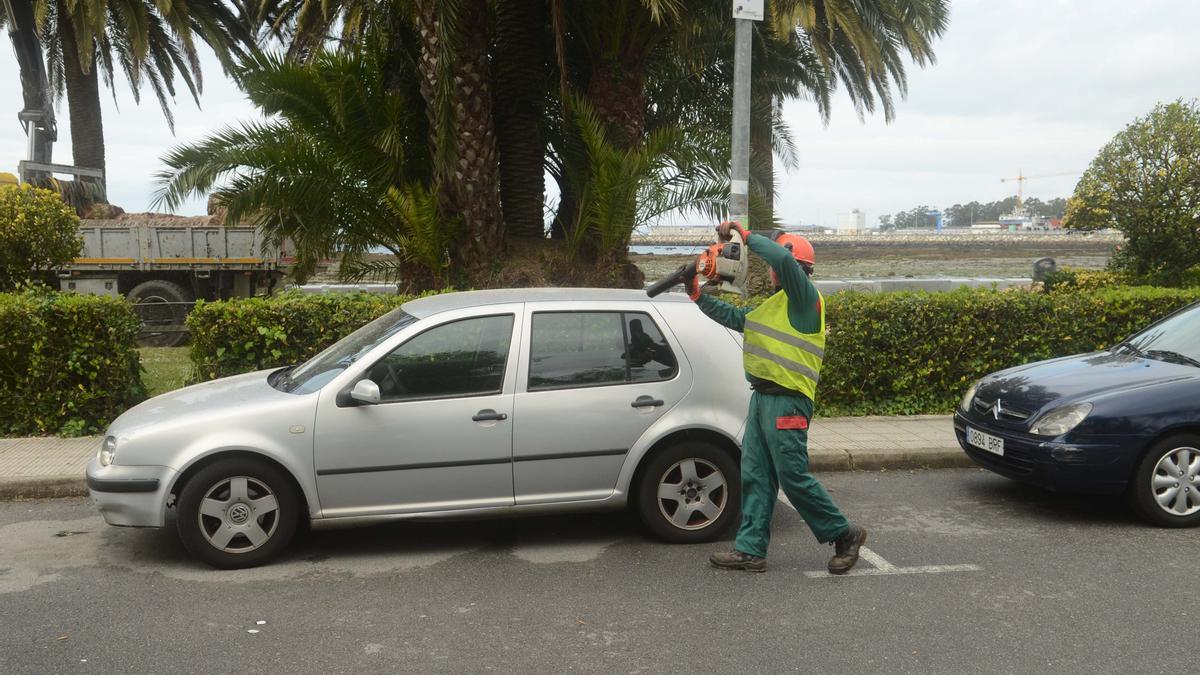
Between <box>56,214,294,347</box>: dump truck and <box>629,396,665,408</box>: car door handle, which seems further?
<box>56,214,294,347</box>: dump truck

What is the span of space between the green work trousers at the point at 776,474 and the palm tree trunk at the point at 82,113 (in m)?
A: 22.9

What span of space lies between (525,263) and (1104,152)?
1047 centimetres

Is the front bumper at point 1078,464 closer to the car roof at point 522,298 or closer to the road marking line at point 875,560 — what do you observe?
the road marking line at point 875,560

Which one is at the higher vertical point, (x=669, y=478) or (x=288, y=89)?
(x=288, y=89)

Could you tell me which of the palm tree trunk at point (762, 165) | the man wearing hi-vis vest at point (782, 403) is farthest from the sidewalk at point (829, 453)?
the palm tree trunk at point (762, 165)

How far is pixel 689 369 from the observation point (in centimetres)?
584

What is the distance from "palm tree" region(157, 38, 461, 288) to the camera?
11.0 meters

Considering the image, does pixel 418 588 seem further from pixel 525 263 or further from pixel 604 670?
pixel 525 263

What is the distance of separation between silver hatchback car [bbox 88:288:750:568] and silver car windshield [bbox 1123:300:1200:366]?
3.09 meters

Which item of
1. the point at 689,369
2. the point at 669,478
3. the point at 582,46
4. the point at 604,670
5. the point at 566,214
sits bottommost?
the point at 604,670

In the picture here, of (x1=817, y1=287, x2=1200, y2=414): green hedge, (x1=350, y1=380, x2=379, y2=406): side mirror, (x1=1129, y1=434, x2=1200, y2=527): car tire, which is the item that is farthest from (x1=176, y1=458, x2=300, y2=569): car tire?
(x1=817, y1=287, x2=1200, y2=414): green hedge

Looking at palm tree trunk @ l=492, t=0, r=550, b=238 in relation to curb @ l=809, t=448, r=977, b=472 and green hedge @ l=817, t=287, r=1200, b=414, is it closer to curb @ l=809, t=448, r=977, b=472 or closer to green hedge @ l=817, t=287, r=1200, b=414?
green hedge @ l=817, t=287, r=1200, b=414

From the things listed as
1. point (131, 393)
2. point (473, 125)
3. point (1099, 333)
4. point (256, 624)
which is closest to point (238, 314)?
point (131, 393)

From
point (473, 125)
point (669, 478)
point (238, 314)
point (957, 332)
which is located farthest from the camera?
point (473, 125)
